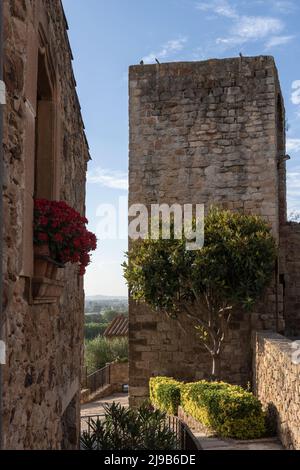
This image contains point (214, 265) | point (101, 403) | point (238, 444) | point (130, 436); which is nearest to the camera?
point (130, 436)

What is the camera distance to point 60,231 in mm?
4090

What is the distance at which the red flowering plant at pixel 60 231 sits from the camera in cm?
404

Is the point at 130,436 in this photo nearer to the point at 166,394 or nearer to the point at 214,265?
the point at 166,394

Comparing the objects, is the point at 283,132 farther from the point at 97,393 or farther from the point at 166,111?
the point at 97,393

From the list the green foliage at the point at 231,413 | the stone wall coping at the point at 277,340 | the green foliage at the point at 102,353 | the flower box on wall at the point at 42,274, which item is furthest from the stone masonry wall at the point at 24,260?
the green foliage at the point at 102,353

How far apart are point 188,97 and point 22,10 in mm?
10707

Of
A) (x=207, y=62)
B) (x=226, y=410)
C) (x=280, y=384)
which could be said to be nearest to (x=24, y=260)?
(x=280, y=384)

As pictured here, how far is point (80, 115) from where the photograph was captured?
8016mm

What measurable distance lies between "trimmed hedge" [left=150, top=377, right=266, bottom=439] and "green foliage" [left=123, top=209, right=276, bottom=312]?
2.03 meters

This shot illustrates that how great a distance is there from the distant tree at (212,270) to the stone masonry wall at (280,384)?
1.13 m

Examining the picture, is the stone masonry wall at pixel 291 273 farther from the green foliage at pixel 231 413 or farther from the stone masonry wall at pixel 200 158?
the green foliage at pixel 231 413

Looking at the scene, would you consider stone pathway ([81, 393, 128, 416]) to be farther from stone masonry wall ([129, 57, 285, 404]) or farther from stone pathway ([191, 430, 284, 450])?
stone pathway ([191, 430, 284, 450])

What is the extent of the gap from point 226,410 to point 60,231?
703cm

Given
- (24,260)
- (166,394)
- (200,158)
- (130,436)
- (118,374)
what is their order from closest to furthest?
(24,260)
(130,436)
(166,394)
(200,158)
(118,374)
